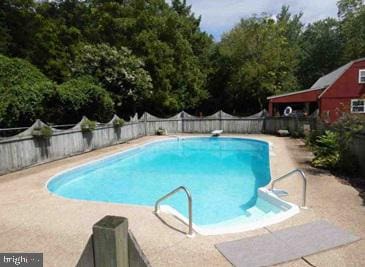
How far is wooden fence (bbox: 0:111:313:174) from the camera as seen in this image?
30.6 ft

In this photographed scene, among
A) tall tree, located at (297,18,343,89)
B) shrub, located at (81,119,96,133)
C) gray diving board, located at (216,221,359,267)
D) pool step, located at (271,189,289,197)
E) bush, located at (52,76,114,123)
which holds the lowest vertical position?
pool step, located at (271,189,289,197)

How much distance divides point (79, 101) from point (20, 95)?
9.14ft

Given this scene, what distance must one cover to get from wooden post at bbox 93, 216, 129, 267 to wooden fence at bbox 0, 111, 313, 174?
28.9 feet

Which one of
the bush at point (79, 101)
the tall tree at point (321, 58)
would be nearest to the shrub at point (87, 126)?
the bush at point (79, 101)

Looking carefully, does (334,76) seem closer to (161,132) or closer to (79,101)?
(161,132)

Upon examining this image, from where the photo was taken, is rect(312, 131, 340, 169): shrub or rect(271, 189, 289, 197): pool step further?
rect(312, 131, 340, 169): shrub

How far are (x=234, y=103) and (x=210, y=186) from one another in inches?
880

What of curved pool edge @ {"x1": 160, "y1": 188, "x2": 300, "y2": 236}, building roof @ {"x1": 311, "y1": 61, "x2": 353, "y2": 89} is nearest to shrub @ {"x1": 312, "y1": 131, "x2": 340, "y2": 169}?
curved pool edge @ {"x1": 160, "y1": 188, "x2": 300, "y2": 236}

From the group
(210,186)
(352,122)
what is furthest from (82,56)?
(352,122)

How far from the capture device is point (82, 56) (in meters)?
18.6

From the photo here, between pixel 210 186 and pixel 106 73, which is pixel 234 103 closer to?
pixel 106 73

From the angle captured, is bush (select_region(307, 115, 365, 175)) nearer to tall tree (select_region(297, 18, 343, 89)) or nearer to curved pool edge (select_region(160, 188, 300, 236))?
curved pool edge (select_region(160, 188, 300, 236))

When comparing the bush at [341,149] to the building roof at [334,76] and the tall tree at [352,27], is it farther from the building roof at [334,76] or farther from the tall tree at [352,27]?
the tall tree at [352,27]

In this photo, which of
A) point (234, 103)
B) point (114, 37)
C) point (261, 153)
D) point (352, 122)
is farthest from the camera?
point (234, 103)
